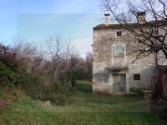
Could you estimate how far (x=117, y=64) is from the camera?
26422mm

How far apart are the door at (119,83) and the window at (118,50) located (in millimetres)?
2052

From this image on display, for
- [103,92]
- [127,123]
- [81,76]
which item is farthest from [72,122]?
[81,76]

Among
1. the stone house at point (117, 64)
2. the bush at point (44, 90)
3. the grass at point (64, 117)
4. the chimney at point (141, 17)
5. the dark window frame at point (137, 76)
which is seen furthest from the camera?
the dark window frame at point (137, 76)

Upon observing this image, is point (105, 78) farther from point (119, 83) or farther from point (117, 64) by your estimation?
point (117, 64)

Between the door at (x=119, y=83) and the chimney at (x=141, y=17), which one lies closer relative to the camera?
the chimney at (x=141, y=17)

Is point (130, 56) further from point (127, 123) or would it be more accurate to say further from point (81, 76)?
point (81, 76)

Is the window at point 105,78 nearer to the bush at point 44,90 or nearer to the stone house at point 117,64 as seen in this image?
the stone house at point 117,64

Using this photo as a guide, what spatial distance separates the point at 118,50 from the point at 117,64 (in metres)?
1.37

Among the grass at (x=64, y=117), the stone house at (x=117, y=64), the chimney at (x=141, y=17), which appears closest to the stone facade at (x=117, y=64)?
the stone house at (x=117, y=64)

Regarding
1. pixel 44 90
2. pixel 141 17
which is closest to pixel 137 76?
pixel 141 17

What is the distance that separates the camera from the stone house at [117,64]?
83.3 feet

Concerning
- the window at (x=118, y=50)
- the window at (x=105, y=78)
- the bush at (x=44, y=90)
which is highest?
the window at (x=118, y=50)

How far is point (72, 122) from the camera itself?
11.4 meters

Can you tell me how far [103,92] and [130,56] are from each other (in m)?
4.40
